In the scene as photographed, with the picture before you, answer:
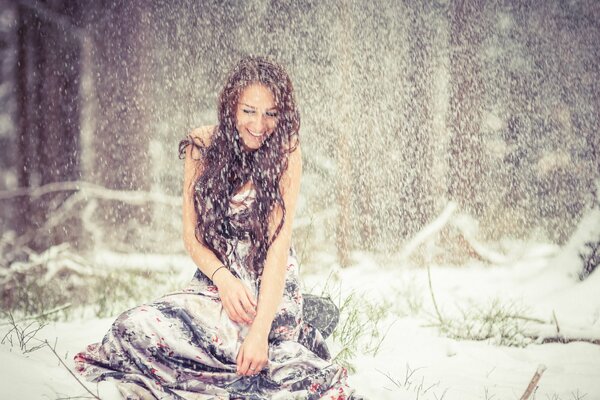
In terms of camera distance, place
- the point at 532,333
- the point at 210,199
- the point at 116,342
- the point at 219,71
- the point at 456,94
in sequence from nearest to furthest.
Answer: the point at 116,342 < the point at 210,199 < the point at 532,333 < the point at 456,94 < the point at 219,71

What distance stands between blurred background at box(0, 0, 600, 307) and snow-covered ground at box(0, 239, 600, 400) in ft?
3.84

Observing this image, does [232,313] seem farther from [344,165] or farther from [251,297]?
[344,165]

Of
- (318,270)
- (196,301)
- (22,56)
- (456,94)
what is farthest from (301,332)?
(22,56)

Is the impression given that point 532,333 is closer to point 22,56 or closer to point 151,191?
point 151,191

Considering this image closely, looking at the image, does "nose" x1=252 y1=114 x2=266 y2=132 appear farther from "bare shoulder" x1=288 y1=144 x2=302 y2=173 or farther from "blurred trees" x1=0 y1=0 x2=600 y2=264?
"blurred trees" x1=0 y1=0 x2=600 y2=264

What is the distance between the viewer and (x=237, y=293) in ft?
6.83

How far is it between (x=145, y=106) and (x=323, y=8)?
2.07 metres

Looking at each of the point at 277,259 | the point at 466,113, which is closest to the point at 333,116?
the point at 466,113

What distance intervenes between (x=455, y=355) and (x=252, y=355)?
51.7 inches

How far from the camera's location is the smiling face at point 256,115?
7.38ft

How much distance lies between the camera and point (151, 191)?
5.66 meters

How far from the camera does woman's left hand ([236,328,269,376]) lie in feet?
6.44

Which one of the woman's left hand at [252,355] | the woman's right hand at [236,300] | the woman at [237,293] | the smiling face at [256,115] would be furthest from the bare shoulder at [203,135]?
the woman's left hand at [252,355]

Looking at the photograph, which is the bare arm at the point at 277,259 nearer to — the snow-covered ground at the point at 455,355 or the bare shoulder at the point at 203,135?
the bare shoulder at the point at 203,135
